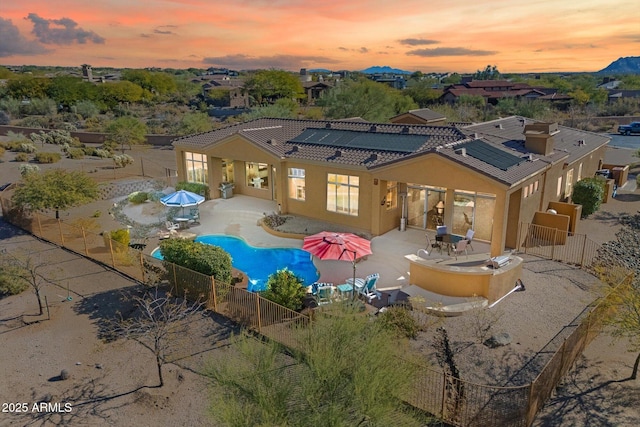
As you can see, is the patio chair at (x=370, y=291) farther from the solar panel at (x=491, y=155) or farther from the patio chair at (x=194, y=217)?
the patio chair at (x=194, y=217)

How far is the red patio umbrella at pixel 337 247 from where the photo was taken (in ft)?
48.7

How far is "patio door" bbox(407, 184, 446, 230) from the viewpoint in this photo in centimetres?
2034

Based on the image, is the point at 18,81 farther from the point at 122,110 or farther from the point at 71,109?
the point at 122,110

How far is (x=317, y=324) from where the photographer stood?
858cm

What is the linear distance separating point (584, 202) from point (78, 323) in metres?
23.3

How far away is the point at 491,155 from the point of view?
19469 millimetres

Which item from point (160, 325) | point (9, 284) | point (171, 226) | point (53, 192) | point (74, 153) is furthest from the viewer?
point (74, 153)

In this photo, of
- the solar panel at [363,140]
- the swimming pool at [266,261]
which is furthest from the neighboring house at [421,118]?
the swimming pool at [266,261]

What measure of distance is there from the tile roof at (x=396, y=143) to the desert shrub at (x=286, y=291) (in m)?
8.00

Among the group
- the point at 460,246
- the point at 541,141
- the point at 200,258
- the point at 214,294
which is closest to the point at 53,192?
the point at 200,258

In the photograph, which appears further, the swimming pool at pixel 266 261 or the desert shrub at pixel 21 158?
the desert shrub at pixel 21 158

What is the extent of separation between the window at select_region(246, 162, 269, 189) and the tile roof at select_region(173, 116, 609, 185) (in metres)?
1.83

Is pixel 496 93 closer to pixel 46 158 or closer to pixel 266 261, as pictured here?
pixel 46 158

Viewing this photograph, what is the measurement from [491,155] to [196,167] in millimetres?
18179
